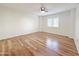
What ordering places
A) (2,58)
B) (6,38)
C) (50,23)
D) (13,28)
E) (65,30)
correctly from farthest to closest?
(50,23), (65,30), (13,28), (6,38), (2,58)

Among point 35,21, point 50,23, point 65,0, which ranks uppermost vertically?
point 65,0

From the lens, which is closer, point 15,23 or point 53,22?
point 15,23

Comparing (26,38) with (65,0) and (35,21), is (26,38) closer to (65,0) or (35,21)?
(35,21)

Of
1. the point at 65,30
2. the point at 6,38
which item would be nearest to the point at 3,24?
the point at 6,38

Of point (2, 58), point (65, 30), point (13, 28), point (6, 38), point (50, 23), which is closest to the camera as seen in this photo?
point (2, 58)

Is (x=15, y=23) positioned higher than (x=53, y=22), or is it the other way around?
(x=15, y=23)

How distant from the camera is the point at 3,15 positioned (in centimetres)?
464

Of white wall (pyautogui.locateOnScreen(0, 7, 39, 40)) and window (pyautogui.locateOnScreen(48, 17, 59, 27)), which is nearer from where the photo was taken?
white wall (pyautogui.locateOnScreen(0, 7, 39, 40))

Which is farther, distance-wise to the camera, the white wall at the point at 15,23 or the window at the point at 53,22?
the window at the point at 53,22

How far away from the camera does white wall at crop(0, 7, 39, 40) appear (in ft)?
14.3

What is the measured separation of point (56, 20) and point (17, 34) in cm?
288

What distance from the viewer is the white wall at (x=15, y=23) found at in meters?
4.37

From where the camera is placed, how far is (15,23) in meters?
4.56

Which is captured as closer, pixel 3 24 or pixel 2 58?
pixel 2 58
